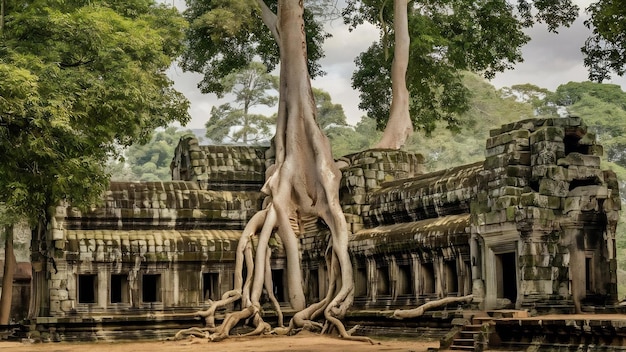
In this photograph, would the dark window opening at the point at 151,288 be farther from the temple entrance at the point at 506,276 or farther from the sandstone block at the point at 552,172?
the sandstone block at the point at 552,172

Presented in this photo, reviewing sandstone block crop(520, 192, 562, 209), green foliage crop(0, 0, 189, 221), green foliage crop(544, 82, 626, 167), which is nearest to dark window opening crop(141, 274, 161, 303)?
green foliage crop(0, 0, 189, 221)

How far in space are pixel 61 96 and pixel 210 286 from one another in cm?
1027

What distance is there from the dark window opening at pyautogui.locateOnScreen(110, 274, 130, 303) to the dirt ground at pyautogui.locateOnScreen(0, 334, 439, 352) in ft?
5.92

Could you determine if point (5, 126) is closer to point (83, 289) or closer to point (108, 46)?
point (108, 46)

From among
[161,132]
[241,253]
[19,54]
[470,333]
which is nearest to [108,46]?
[19,54]

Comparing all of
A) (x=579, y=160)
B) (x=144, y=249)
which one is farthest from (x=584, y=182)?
(x=144, y=249)

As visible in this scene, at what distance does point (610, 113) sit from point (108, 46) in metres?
38.4

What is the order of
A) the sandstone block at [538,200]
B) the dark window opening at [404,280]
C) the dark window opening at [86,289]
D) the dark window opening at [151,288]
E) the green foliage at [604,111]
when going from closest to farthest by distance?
1. the sandstone block at [538,200]
2. the dark window opening at [404,280]
3. the dark window opening at [151,288]
4. the dark window opening at [86,289]
5. the green foliage at [604,111]

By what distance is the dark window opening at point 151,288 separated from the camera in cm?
2795

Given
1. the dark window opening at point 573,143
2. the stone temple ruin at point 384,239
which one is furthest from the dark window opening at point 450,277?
the dark window opening at point 573,143

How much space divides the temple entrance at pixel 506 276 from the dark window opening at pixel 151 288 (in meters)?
9.97

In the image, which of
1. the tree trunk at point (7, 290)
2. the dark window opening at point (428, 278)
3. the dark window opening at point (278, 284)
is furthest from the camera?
the tree trunk at point (7, 290)

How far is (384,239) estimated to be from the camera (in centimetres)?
2564

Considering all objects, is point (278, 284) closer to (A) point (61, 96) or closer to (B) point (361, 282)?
(B) point (361, 282)
